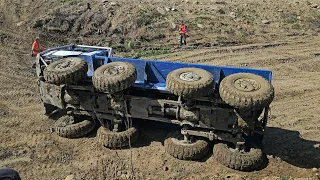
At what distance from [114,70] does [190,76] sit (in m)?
1.83

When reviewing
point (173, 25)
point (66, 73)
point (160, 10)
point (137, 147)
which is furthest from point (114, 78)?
point (160, 10)

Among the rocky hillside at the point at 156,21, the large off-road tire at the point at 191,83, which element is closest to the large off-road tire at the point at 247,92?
the large off-road tire at the point at 191,83

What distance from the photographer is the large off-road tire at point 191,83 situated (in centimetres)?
736

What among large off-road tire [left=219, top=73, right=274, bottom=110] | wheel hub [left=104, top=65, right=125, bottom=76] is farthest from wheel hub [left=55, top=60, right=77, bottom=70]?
large off-road tire [left=219, top=73, right=274, bottom=110]

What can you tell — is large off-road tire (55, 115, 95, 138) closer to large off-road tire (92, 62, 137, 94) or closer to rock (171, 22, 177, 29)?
large off-road tire (92, 62, 137, 94)

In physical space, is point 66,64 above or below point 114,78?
above

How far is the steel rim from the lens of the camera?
8.51m

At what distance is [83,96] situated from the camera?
895 cm

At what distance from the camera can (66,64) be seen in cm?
865

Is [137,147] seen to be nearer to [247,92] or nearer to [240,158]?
[240,158]

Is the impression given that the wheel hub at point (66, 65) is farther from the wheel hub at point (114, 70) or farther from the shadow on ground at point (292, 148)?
the shadow on ground at point (292, 148)

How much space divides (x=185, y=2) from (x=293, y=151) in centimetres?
1279

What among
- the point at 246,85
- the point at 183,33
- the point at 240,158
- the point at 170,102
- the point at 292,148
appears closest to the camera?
the point at 246,85

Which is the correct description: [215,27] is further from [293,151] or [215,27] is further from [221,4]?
[293,151]
